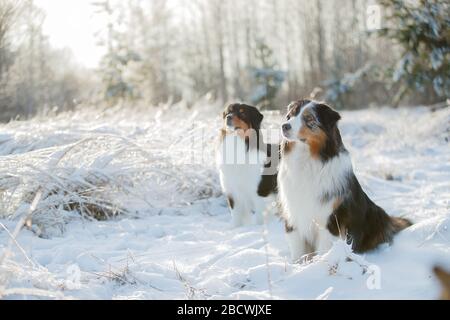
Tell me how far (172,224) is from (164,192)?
43.7 inches

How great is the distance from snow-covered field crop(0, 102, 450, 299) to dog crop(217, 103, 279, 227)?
15.1 inches

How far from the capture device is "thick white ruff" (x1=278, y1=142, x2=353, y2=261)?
410 centimetres

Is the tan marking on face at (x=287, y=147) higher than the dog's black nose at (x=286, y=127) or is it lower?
lower

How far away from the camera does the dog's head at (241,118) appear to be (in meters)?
6.12

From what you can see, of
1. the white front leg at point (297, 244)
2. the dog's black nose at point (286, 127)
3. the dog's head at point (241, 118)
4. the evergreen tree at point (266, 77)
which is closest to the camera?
the dog's black nose at point (286, 127)

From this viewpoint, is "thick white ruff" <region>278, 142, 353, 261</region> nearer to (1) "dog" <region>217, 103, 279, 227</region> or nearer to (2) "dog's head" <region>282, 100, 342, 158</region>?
(2) "dog's head" <region>282, 100, 342, 158</region>

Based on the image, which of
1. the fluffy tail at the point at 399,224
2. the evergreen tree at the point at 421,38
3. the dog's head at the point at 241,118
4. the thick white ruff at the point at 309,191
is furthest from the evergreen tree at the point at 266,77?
the thick white ruff at the point at 309,191

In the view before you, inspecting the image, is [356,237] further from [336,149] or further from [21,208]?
[21,208]

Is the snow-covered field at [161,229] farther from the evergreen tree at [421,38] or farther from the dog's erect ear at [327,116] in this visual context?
the evergreen tree at [421,38]

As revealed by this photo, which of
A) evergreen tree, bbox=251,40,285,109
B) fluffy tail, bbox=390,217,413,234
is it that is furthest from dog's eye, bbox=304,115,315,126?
evergreen tree, bbox=251,40,285,109

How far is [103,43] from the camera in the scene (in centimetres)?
2447

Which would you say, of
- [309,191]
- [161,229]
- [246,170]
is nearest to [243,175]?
[246,170]

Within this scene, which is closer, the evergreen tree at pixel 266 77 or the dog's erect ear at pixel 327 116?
the dog's erect ear at pixel 327 116

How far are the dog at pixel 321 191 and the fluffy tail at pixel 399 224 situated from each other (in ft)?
0.66
